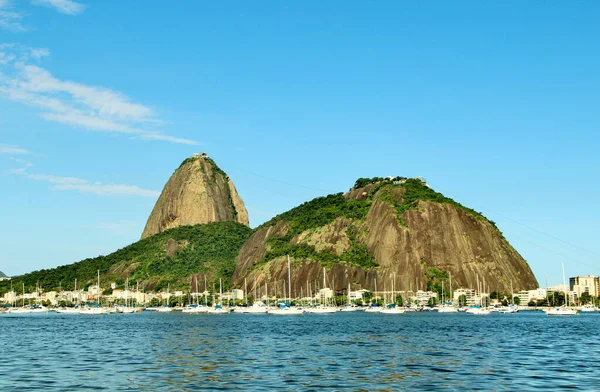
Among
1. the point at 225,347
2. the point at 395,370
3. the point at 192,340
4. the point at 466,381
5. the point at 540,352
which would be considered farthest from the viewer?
the point at 192,340

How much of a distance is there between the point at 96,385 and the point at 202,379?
19.4 ft

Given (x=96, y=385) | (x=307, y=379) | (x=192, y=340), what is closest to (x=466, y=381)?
(x=307, y=379)

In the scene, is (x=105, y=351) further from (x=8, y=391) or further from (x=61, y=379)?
(x=8, y=391)

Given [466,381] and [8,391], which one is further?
[466,381]

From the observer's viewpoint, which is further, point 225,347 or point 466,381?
point 225,347

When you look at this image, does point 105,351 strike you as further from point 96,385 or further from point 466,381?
point 466,381

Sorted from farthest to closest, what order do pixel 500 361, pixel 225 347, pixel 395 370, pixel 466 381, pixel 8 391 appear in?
pixel 225 347, pixel 500 361, pixel 395 370, pixel 466 381, pixel 8 391

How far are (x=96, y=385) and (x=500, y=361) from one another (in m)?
29.2

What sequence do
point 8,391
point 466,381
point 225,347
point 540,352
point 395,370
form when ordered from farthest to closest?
point 225,347
point 540,352
point 395,370
point 466,381
point 8,391

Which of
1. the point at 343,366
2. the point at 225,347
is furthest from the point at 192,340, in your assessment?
the point at 343,366

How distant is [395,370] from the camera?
144 feet

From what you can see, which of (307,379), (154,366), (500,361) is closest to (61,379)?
(154,366)

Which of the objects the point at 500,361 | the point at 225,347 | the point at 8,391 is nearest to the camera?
the point at 8,391

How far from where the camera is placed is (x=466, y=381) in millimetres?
38906
